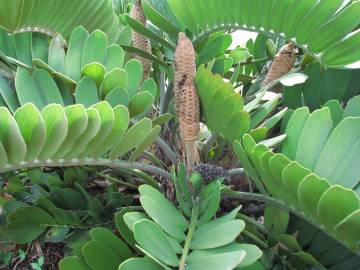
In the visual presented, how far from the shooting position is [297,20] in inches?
35.0

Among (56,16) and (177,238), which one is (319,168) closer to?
(177,238)

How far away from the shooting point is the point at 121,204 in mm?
977

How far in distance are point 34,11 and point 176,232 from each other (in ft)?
1.68

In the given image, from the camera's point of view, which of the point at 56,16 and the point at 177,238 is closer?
the point at 177,238

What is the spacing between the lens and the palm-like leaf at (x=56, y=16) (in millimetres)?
875

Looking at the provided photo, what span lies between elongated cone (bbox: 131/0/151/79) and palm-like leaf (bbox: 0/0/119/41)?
8 centimetres

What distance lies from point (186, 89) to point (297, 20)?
27 cm

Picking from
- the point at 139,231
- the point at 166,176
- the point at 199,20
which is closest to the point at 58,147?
the point at 139,231

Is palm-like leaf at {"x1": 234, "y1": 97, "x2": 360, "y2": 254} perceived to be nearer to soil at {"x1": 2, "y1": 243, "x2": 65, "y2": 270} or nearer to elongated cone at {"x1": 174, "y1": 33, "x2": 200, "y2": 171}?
elongated cone at {"x1": 174, "y1": 33, "x2": 200, "y2": 171}

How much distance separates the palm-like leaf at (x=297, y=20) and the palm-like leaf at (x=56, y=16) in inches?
6.6

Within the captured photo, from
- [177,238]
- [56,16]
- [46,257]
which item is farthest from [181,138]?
[46,257]

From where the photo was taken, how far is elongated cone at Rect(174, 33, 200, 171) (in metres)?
0.76

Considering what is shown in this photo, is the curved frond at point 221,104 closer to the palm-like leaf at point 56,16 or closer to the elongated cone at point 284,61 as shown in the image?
the elongated cone at point 284,61

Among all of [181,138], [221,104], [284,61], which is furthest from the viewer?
Result: [284,61]
